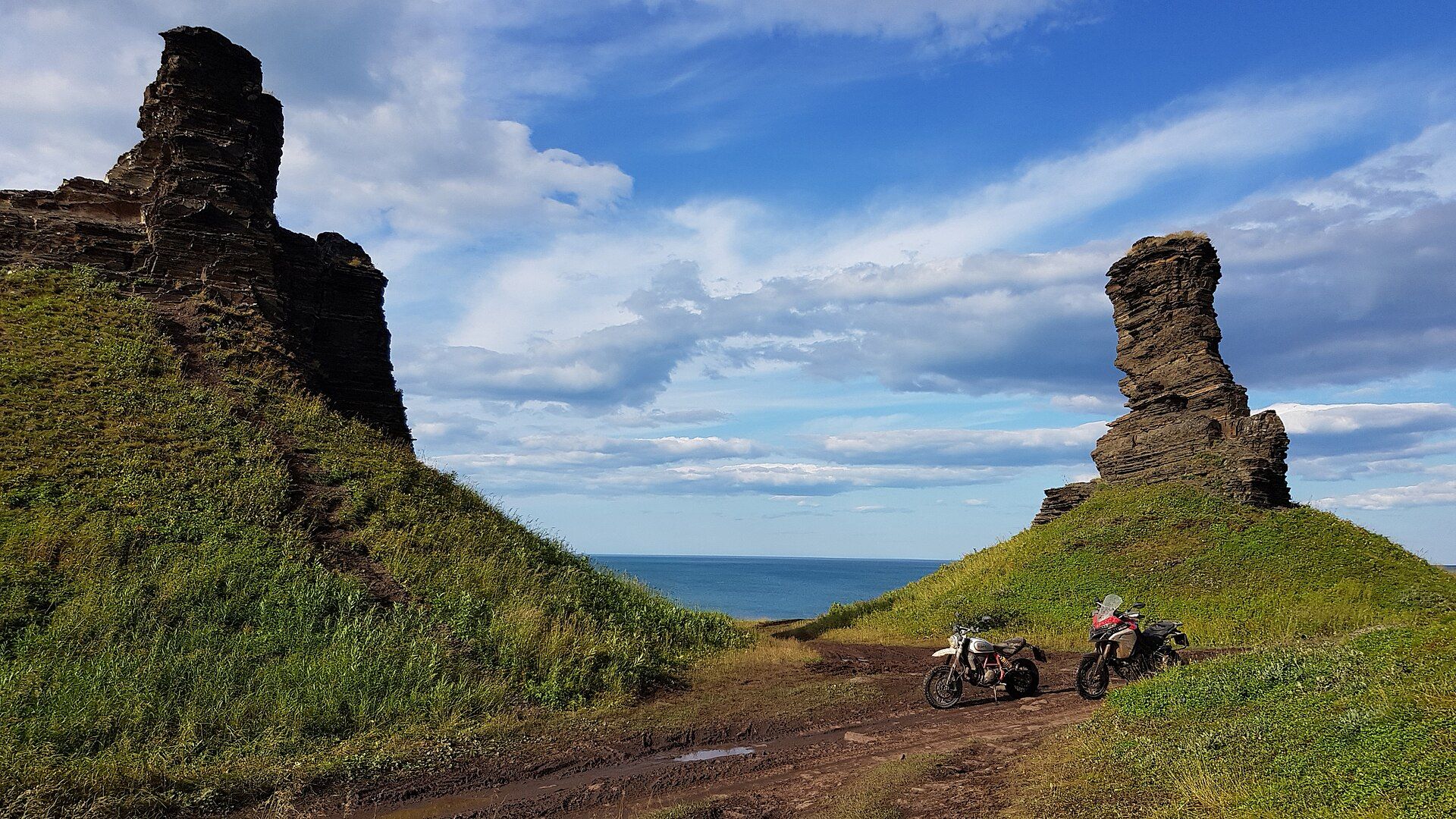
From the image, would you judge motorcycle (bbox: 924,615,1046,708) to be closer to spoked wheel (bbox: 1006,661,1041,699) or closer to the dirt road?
spoked wheel (bbox: 1006,661,1041,699)

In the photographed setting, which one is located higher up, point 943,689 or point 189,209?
point 189,209

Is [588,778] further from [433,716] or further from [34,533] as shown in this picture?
[34,533]

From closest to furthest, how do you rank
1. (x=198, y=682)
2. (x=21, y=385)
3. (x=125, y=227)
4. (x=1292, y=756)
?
(x=1292, y=756), (x=198, y=682), (x=21, y=385), (x=125, y=227)

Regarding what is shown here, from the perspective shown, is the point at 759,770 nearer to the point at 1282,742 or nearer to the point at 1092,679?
the point at 1282,742

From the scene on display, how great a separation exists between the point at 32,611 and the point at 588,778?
8.72 meters

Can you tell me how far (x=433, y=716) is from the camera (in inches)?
427

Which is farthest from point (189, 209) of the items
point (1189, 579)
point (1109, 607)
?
point (1189, 579)

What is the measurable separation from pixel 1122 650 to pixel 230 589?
15.5 m

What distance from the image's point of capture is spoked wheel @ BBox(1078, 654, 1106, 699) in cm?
1266

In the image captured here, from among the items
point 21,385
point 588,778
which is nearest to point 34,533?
point 21,385

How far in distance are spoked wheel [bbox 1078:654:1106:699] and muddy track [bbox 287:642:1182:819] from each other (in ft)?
1.01

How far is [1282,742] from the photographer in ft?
23.6

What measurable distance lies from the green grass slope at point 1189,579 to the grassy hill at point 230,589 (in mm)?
8799

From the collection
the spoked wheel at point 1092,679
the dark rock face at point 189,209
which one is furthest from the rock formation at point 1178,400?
the dark rock face at point 189,209
